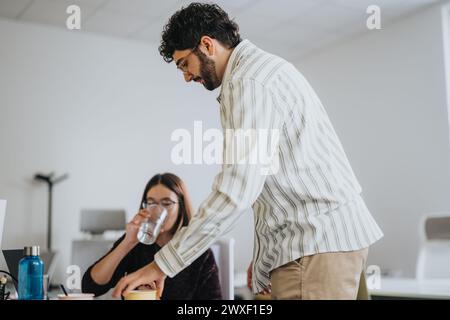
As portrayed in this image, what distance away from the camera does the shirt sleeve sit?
1008 mm

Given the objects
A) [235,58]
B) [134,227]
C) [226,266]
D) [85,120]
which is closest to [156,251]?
[134,227]

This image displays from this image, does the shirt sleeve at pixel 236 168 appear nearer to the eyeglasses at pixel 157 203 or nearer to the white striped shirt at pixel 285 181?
the white striped shirt at pixel 285 181

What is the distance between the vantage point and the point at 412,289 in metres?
1.82

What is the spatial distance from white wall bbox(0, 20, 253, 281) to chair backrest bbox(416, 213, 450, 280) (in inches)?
28.5

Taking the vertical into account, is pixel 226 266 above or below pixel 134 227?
below

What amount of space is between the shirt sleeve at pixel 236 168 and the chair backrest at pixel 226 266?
0.55 meters

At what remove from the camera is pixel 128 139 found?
1.73 m

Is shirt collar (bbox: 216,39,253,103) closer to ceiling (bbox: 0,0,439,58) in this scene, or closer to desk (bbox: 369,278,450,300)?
ceiling (bbox: 0,0,439,58)

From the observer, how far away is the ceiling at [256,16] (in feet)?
4.80

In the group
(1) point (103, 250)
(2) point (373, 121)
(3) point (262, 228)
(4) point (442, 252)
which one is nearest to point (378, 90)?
(2) point (373, 121)

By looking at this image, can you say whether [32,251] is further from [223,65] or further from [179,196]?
[223,65]

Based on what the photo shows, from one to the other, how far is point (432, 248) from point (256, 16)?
1.07 metres

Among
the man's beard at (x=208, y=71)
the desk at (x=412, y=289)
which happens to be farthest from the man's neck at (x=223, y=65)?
the desk at (x=412, y=289)

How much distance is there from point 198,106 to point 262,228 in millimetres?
417
